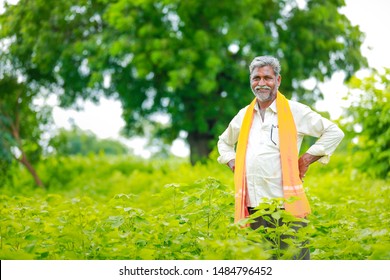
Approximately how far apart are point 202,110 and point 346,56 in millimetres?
4323

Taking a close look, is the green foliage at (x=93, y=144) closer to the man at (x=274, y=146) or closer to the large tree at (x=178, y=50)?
the large tree at (x=178, y=50)

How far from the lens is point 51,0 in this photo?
1580cm

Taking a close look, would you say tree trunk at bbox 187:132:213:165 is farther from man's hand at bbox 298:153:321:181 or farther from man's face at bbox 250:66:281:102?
man's face at bbox 250:66:281:102

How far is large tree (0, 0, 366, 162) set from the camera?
544 inches

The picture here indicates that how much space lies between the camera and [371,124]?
A: 1101 cm

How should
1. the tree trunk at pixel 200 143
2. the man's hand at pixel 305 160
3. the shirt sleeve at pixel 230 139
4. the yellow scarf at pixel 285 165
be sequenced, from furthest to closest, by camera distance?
the tree trunk at pixel 200 143 → the shirt sleeve at pixel 230 139 → the man's hand at pixel 305 160 → the yellow scarf at pixel 285 165

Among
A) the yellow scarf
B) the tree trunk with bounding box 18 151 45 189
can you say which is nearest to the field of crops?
the yellow scarf

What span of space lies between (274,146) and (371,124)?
6.79 metres

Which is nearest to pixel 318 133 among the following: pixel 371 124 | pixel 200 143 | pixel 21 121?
pixel 371 124

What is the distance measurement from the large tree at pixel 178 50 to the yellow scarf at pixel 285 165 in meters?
8.55

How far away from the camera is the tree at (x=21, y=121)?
13.9 meters

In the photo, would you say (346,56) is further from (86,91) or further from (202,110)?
(86,91)

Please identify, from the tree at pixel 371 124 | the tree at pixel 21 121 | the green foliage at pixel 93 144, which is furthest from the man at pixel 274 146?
the green foliage at pixel 93 144

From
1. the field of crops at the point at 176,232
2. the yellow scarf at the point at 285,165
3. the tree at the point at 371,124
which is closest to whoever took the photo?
the field of crops at the point at 176,232
